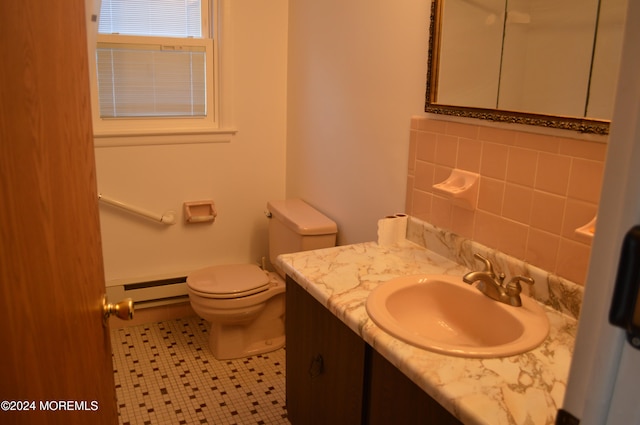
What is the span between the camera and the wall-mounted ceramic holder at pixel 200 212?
10.0 ft

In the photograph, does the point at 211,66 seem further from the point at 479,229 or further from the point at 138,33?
the point at 479,229

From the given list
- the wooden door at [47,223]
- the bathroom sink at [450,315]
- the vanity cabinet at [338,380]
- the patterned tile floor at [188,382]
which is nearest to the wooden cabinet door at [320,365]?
the vanity cabinet at [338,380]

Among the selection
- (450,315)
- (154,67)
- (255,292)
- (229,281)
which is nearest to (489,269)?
(450,315)

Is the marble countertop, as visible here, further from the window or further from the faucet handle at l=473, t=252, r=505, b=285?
the window

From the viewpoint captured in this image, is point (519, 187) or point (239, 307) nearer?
point (519, 187)

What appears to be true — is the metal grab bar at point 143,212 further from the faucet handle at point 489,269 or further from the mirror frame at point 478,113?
the faucet handle at point 489,269

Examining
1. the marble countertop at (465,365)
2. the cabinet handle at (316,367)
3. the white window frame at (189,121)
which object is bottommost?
the cabinet handle at (316,367)

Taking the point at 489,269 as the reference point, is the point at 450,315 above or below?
below

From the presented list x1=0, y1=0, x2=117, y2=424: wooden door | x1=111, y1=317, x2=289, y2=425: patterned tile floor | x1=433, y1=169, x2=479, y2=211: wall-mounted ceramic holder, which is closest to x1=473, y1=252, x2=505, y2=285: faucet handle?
x1=433, y1=169, x2=479, y2=211: wall-mounted ceramic holder

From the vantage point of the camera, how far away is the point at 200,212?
10.2ft

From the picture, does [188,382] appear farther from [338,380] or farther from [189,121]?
[189,121]

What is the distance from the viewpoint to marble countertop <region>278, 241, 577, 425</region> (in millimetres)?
1121

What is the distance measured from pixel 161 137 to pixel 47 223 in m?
2.17

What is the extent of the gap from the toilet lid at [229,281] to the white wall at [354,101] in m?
0.47
